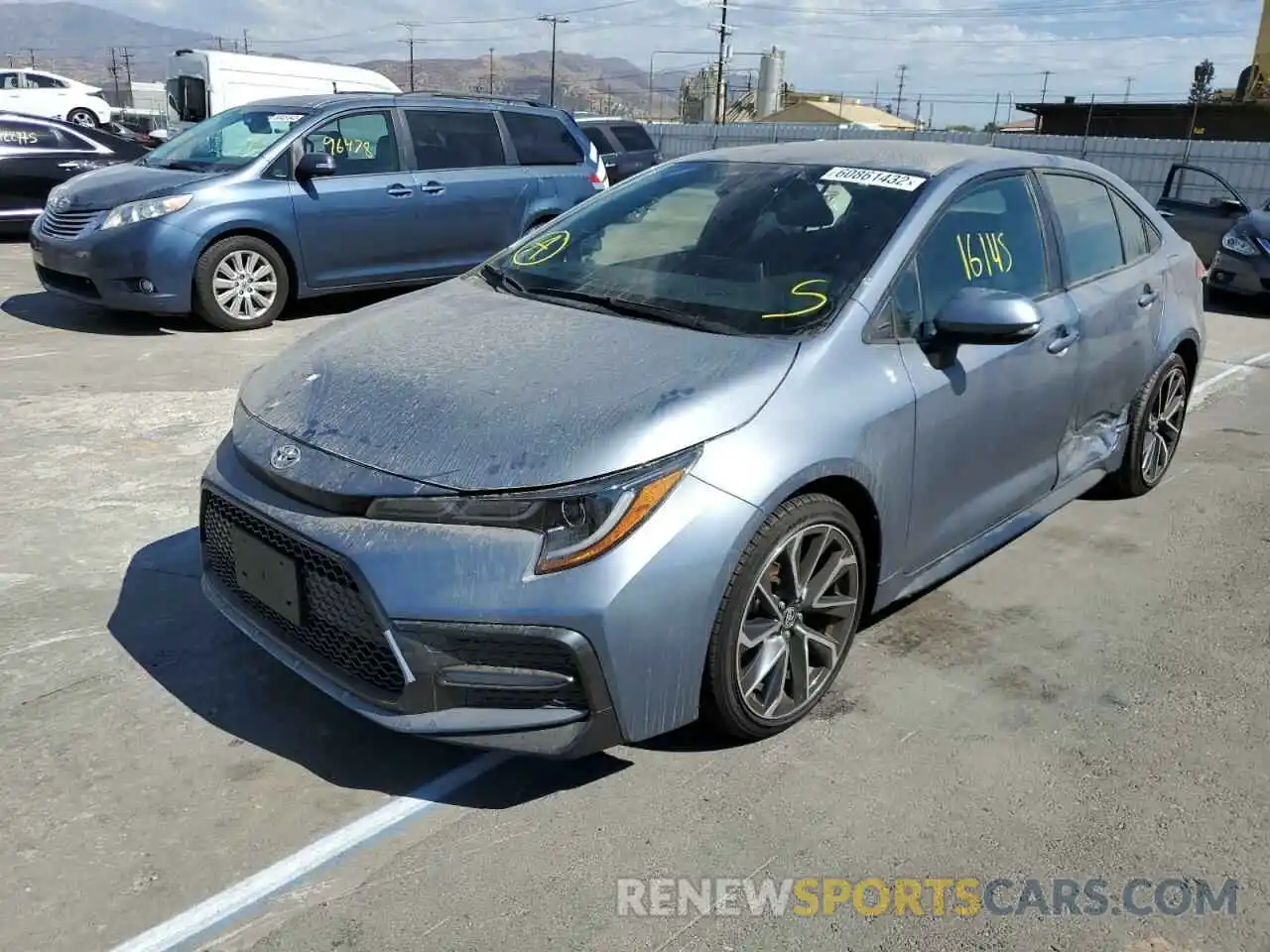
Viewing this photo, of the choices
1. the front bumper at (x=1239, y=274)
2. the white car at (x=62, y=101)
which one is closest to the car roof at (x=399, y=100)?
the front bumper at (x=1239, y=274)

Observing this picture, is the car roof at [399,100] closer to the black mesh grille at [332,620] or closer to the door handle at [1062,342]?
the door handle at [1062,342]

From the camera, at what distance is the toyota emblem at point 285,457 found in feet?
9.02

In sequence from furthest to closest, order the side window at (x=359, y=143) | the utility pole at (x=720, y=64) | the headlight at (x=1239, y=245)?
the utility pole at (x=720, y=64) < the headlight at (x=1239, y=245) < the side window at (x=359, y=143)

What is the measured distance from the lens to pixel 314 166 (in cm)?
767

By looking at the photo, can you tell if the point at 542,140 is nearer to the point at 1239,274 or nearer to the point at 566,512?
the point at 1239,274

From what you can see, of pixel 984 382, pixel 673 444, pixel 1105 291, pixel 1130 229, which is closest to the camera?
pixel 673 444

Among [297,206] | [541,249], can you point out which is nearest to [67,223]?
[297,206]

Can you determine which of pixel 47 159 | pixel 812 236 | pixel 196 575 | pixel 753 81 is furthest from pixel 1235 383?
pixel 753 81

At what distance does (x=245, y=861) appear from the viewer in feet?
8.17

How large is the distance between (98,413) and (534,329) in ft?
11.6

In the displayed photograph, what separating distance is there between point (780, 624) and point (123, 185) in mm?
6648

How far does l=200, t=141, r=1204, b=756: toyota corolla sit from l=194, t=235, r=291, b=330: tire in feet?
14.1

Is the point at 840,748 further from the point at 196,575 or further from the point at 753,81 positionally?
the point at 753,81

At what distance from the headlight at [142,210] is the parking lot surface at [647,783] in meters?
3.75
